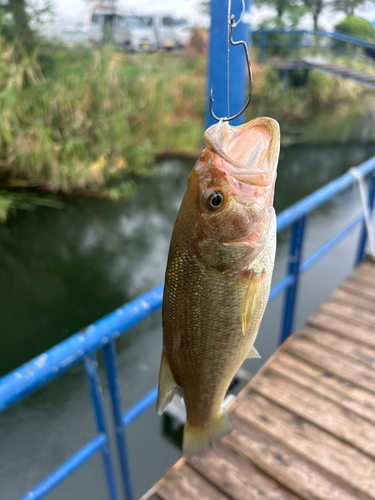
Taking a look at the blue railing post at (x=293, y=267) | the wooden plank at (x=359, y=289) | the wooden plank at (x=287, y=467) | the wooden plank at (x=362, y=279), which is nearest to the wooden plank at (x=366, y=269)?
the wooden plank at (x=362, y=279)

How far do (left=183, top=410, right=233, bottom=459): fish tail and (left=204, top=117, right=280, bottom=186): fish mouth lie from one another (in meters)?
0.62

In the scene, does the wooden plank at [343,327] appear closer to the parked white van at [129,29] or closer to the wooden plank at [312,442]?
the wooden plank at [312,442]

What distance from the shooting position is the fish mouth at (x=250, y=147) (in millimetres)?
736

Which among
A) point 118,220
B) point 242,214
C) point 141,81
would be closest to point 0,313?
point 118,220

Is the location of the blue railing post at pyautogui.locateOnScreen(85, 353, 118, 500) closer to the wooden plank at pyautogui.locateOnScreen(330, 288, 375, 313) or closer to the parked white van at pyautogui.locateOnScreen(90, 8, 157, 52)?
the wooden plank at pyautogui.locateOnScreen(330, 288, 375, 313)

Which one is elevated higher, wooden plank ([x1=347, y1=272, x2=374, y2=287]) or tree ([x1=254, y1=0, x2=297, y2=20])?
tree ([x1=254, y1=0, x2=297, y2=20])

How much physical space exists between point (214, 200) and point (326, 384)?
1627 millimetres

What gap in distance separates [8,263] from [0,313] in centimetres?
98

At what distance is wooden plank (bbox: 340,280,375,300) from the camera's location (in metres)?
2.71

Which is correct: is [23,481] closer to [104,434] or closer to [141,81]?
[104,434]

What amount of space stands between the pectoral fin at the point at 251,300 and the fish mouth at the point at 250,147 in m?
0.19

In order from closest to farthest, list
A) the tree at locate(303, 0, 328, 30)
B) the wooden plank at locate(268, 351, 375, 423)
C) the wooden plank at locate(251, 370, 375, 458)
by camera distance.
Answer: the tree at locate(303, 0, 328, 30), the wooden plank at locate(251, 370, 375, 458), the wooden plank at locate(268, 351, 375, 423)

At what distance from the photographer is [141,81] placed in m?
6.80

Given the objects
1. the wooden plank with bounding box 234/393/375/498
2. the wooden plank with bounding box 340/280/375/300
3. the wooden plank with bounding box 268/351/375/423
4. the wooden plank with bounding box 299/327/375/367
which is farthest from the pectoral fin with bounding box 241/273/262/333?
the wooden plank with bounding box 340/280/375/300
